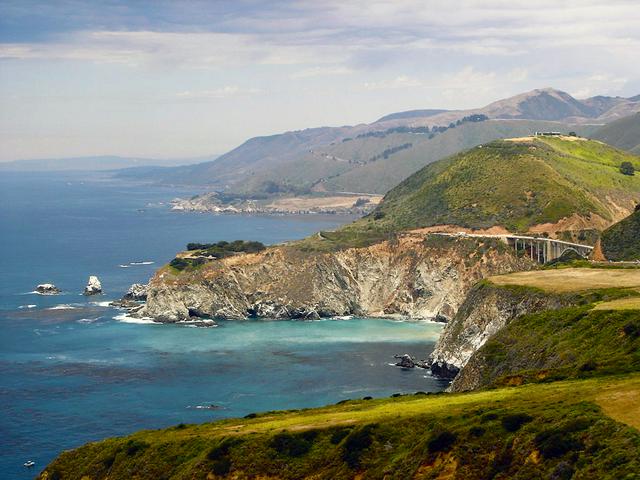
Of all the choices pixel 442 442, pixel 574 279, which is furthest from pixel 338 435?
pixel 574 279

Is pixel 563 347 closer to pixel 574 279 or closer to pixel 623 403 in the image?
pixel 623 403

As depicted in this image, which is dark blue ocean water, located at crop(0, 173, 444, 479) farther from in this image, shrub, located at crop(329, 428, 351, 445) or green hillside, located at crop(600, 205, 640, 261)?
shrub, located at crop(329, 428, 351, 445)

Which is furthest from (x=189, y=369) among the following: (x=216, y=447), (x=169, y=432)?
(x=216, y=447)

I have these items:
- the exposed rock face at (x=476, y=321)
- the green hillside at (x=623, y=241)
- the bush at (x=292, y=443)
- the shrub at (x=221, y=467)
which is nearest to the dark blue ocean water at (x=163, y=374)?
the exposed rock face at (x=476, y=321)

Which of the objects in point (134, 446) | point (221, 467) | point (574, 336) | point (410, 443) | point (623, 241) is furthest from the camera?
point (623, 241)

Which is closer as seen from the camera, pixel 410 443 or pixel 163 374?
pixel 410 443

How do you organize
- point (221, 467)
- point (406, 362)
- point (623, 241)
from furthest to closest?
1. point (623, 241)
2. point (406, 362)
3. point (221, 467)

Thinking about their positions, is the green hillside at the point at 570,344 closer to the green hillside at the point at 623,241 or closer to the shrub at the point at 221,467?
the shrub at the point at 221,467
